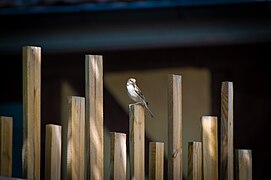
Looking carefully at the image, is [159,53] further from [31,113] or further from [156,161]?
[31,113]

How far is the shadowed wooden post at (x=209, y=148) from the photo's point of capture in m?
3.84

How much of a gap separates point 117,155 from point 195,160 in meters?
0.44

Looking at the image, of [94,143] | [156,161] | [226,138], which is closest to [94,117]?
[94,143]

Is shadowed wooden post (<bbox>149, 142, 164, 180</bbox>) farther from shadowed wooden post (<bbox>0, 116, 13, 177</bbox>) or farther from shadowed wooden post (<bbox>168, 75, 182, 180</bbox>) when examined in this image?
shadowed wooden post (<bbox>0, 116, 13, 177</bbox>)

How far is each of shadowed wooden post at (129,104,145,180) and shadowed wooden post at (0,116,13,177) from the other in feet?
2.02

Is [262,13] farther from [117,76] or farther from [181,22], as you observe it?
[117,76]

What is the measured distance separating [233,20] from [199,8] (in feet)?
1.10

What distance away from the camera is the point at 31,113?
11.5ft

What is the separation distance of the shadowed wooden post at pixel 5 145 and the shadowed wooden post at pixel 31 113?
0.16 metres

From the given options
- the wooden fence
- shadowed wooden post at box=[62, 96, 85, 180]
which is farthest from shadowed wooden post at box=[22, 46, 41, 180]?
shadowed wooden post at box=[62, 96, 85, 180]

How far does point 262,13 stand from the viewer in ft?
21.0

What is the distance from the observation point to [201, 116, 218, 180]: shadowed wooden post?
151 inches

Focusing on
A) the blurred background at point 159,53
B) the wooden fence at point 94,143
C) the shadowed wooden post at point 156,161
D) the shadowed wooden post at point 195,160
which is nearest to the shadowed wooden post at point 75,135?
the wooden fence at point 94,143

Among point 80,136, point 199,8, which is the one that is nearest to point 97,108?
point 80,136
